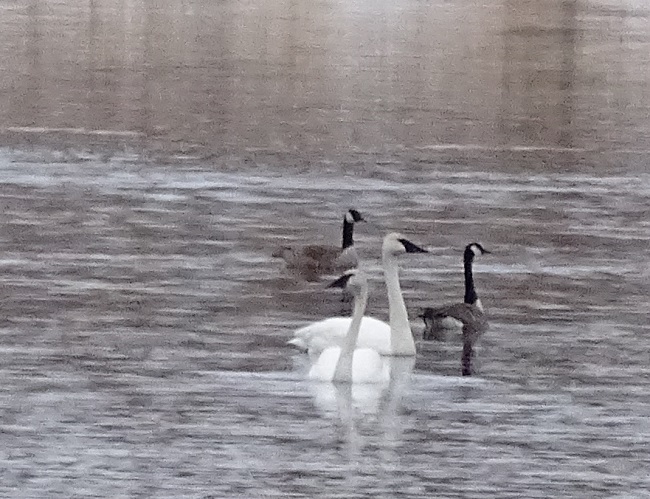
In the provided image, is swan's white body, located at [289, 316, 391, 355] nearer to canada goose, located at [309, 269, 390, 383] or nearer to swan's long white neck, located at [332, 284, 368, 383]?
canada goose, located at [309, 269, 390, 383]

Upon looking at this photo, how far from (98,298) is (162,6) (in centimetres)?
4077

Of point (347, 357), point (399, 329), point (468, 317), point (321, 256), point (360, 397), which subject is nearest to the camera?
point (360, 397)

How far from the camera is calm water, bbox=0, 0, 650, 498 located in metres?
10.1

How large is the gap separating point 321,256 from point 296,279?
2.65ft

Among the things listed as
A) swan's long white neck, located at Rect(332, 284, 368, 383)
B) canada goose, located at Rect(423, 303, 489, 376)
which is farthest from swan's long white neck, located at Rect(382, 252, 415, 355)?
swan's long white neck, located at Rect(332, 284, 368, 383)

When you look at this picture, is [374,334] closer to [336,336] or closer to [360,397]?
[336,336]

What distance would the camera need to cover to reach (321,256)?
16.1m

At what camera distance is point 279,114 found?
27625 mm

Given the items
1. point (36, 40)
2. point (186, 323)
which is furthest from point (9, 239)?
point (36, 40)

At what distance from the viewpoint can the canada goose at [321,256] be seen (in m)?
15.9

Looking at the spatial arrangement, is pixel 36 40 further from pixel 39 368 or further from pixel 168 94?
pixel 39 368

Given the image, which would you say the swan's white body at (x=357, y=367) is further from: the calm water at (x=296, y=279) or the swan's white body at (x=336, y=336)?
the swan's white body at (x=336, y=336)

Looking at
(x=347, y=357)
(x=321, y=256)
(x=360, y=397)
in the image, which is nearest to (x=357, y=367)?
(x=347, y=357)

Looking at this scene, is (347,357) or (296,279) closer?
(347,357)
